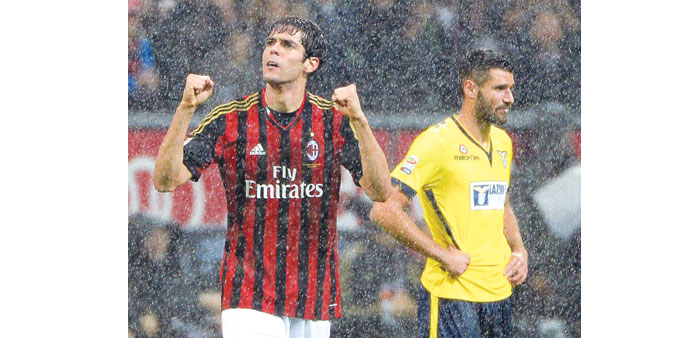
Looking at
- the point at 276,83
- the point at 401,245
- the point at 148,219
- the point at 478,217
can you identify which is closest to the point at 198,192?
the point at 148,219

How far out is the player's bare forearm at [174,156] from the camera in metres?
2.96

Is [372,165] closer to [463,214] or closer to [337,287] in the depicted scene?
[463,214]

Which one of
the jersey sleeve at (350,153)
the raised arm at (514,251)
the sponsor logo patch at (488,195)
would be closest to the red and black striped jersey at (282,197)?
the jersey sleeve at (350,153)

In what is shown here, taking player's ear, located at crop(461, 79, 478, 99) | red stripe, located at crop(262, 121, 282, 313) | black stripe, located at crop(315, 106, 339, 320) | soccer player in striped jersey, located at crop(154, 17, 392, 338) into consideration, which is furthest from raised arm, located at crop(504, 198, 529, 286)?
red stripe, located at crop(262, 121, 282, 313)

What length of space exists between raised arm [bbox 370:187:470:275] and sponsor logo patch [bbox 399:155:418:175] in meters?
0.10

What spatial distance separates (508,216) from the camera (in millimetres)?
3428

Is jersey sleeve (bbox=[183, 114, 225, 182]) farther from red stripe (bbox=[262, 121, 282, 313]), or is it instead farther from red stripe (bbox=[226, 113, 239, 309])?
red stripe (bbox=[262, 121, 282, 313])

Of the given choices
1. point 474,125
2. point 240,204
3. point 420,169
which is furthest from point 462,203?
point 240,204

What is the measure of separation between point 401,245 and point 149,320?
4.40 feet

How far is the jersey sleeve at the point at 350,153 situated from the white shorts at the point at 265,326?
709 millimetres

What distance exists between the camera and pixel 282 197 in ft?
10.6

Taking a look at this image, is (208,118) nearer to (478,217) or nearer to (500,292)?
(478,217)

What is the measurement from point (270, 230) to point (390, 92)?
0.93 m

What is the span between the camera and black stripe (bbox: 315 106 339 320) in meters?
3.24
